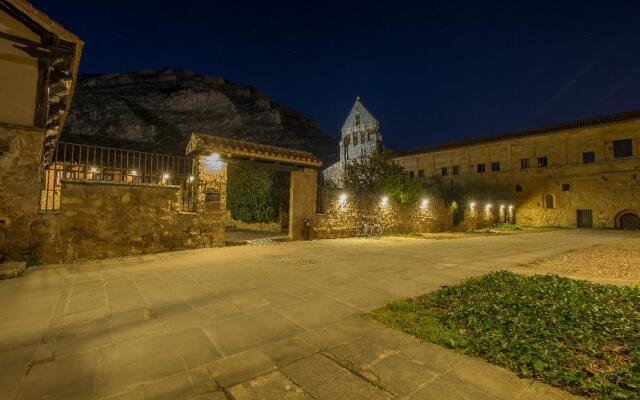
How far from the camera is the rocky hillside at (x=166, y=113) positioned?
105 feet

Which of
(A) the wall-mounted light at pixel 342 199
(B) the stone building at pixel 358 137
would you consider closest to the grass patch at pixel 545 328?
(A) the wall-mounted light at pixel 342 199

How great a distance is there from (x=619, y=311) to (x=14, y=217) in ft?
36.2

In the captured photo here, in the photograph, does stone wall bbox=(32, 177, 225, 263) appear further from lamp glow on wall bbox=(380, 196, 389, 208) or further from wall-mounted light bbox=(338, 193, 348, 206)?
lamp glow on wall bbox=(380, 196, 389, 208)

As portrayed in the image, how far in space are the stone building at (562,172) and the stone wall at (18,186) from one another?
27133 millimetres

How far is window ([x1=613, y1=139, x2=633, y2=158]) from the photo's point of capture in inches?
949

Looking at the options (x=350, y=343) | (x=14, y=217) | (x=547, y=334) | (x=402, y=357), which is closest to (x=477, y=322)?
(x=547, y=334)

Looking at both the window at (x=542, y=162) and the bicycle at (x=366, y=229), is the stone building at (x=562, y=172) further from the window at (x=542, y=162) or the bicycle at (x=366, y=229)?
the bicycle at (x=366, y=229)

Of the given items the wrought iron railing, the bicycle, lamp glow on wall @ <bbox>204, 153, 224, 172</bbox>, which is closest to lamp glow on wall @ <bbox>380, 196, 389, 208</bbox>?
the bicycle

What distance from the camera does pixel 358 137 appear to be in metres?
49.5

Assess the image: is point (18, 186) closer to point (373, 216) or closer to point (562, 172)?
point (373, 216)

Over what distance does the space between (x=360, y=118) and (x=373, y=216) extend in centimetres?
3780

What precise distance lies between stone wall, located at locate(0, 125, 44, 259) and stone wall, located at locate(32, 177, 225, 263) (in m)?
0.26

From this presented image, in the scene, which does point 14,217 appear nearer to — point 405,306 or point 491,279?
point 405,306

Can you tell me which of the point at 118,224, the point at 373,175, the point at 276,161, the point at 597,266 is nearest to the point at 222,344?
the point at 118,224
